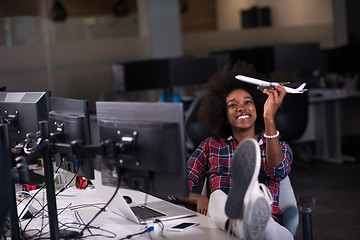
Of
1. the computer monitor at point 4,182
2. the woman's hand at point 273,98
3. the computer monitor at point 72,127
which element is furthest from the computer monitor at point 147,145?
the woman's hand at point 273,98

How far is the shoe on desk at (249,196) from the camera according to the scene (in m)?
1.71

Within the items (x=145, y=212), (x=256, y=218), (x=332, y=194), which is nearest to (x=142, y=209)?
(x=145, y=212)

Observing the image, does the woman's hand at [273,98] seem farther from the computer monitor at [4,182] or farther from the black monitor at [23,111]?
the computer monitor at [4,182]

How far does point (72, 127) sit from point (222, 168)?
737 millimetres

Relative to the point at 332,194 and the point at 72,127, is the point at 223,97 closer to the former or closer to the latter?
the point at 72,127

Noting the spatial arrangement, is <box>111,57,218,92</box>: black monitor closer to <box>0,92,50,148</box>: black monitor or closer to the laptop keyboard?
<box>0,92,50,148</box>: black monitor

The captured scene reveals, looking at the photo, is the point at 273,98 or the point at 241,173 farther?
the point at 273,98

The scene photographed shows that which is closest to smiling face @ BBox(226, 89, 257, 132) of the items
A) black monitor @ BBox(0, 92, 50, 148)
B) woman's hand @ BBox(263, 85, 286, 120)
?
woman's hand @ BBox(263, 85, 286, 120)

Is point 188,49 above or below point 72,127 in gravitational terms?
above

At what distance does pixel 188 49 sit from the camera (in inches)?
297

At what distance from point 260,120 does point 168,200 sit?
1.91 ft

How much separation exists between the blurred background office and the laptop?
10.2ft

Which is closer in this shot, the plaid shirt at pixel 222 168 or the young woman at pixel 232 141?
the young woman at pixel 232 141

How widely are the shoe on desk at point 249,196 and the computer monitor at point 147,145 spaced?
0.59ft
